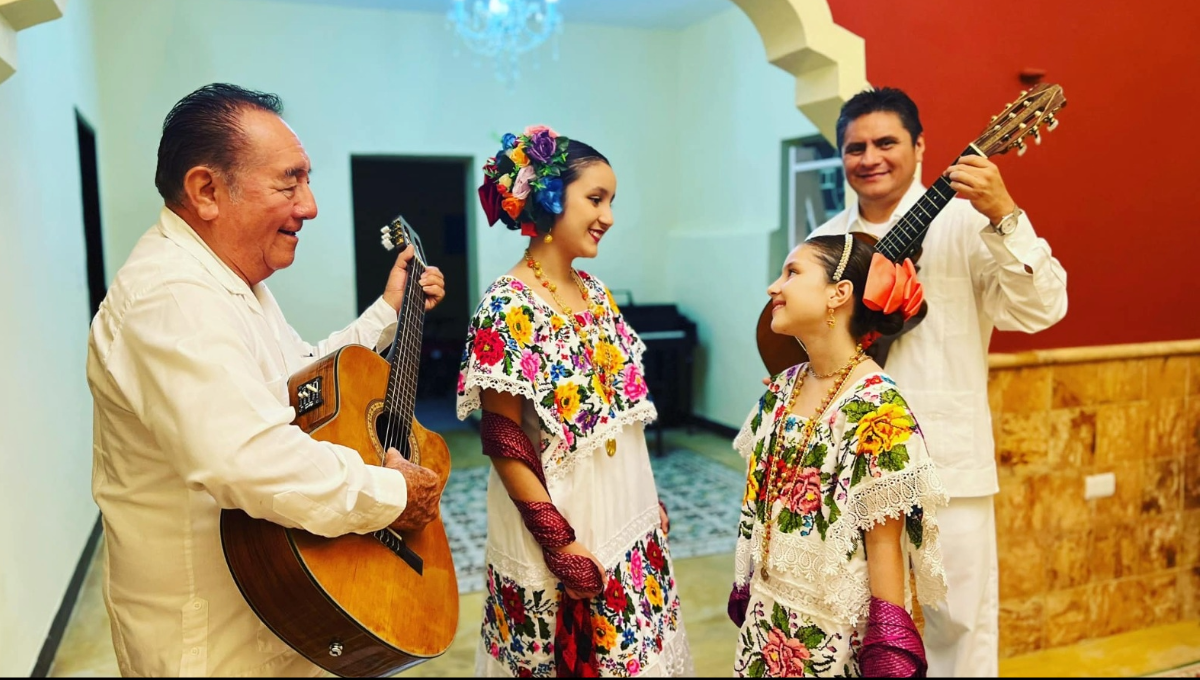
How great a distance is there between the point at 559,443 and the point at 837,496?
0.60 m

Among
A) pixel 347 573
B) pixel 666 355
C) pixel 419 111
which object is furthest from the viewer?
pixel 666 355

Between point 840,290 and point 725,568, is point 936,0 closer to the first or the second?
point 840,290

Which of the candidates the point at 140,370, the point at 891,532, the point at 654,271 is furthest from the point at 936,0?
the point at 654,271

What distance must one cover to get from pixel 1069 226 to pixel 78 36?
3.62m

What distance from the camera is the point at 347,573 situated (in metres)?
1.35

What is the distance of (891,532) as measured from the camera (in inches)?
59.2

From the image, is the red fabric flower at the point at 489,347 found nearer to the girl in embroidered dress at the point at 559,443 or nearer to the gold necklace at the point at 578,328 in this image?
the girl in embroidered dress at the point at 559,443

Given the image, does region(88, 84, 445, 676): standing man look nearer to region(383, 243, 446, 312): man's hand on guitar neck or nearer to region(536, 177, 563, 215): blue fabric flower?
region(383, 243, 446, 312): man's hand on guitar neck

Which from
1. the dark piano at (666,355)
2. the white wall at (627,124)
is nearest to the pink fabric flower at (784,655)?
the white wall at (627,124)

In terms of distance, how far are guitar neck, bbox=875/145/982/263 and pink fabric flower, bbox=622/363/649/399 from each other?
0.63 metres

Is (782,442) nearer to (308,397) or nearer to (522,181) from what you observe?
(522,181)

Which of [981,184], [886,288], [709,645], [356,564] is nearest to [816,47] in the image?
[981,184]

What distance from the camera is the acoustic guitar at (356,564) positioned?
130 centimetres

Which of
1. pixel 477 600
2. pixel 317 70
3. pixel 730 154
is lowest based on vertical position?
pixel 477 600
